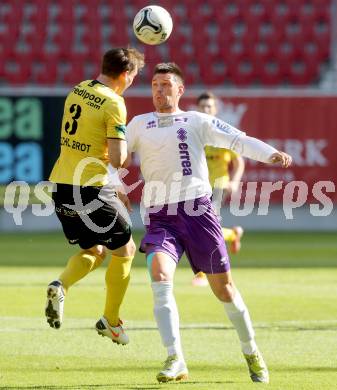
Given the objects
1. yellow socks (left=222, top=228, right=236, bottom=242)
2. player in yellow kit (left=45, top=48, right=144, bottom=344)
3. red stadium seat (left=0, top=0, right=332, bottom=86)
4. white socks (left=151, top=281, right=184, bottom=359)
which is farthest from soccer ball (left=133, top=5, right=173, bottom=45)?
red stadium seat (left=0, top=0, right=332, bottom=86)

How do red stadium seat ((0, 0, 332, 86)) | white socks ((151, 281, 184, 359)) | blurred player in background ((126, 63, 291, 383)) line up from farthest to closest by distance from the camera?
red stadium seat ((0, 0, 332, 86)) < blurred player in background ((126, 63, 291, 383)) < white socks ((151, 281, 184, 359))

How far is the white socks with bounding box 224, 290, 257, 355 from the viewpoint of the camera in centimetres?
746

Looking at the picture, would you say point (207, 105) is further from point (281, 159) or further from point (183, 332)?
point (281, 159)

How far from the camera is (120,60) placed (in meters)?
8.52

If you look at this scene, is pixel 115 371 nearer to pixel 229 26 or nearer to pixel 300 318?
pixel 300 318

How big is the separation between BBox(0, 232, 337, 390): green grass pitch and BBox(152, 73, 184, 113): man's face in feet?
6.07

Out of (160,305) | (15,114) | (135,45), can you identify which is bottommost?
(160,305)

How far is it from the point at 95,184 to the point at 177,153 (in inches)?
47.8

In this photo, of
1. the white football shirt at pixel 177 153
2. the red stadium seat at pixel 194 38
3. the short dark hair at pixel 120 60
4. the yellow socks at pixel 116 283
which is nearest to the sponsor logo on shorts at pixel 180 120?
the white football shirt at pixel 177 153

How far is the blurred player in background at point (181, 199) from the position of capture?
7.46 m

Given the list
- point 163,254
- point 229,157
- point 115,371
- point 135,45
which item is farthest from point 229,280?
point 135,45

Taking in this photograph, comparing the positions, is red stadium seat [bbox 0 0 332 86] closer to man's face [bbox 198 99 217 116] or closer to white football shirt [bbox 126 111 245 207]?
man's face [bbox 198 99 217 116]

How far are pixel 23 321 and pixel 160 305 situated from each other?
135 inches

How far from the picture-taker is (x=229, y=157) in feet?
48.0
